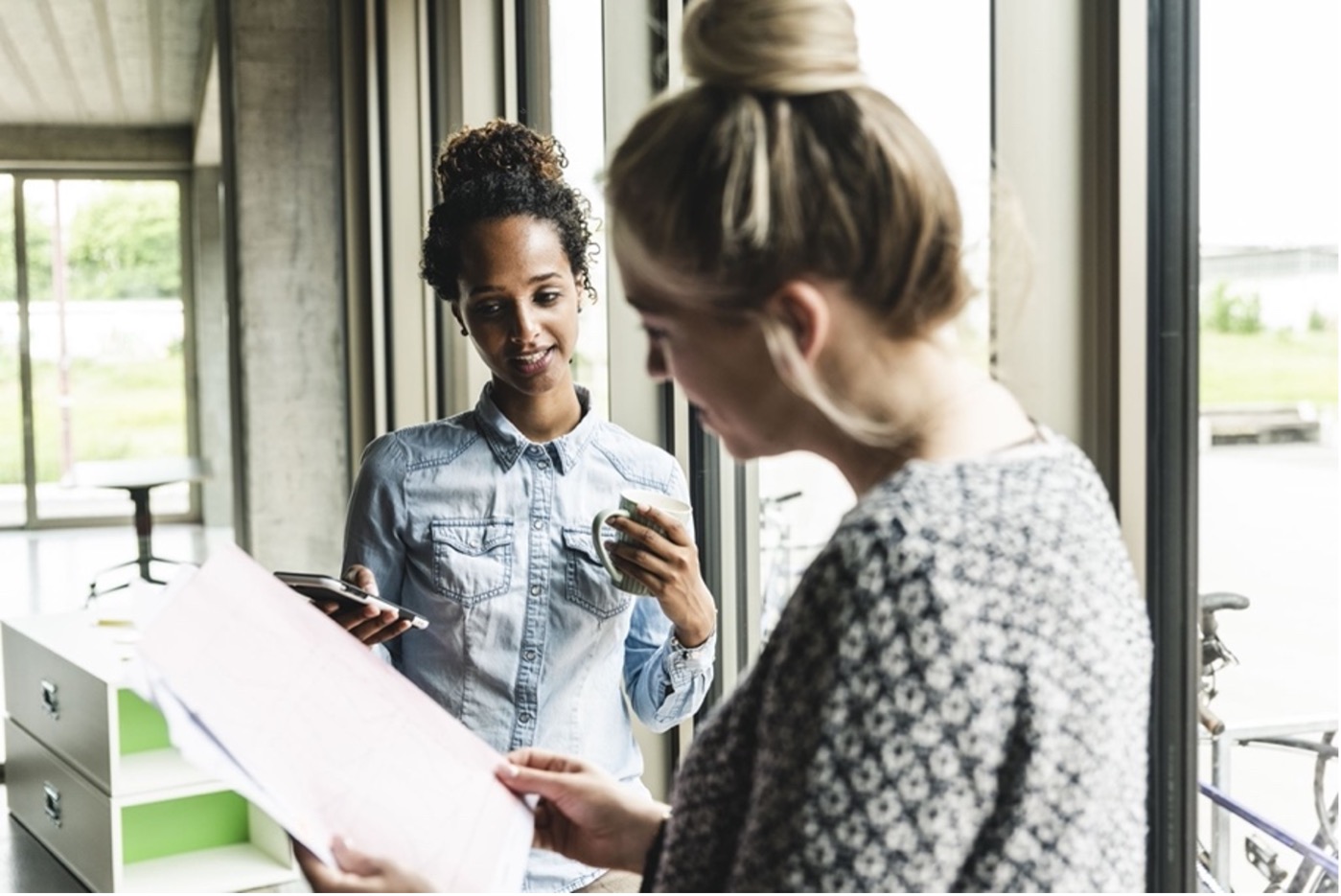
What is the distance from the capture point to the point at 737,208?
2.15 feet

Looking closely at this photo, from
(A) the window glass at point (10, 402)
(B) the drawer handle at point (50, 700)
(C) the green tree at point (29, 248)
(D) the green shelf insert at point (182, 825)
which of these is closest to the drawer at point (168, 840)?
(D) the green shelf insert at point (182, 825)

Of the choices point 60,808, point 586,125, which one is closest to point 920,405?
point 586,125

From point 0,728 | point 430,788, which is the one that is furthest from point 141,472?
point 430,788

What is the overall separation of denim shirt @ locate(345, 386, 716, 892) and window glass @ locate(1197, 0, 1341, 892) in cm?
54

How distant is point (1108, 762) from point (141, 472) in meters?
4.41

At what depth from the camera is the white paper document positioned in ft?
2.49

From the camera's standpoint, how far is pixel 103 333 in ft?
14.8

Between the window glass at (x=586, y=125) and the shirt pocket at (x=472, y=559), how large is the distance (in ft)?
2.39

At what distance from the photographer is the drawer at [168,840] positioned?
3.37 meters

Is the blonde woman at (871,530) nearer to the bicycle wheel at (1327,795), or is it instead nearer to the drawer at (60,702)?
the bicycle wheel at (1327,795)

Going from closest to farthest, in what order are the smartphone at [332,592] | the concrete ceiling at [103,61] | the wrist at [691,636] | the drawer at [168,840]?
1. the smartphone at [332,592]
2. the wrist at [691,636]
3. the drawer at [168,840]
4. the concrete ceiling at [103,61]

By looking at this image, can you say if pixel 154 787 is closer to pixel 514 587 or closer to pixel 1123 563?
pixel 514 587

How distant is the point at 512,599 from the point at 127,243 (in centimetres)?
359

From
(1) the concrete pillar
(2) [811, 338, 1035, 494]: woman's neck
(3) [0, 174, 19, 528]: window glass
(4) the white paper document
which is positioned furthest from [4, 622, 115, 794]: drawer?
(2) [811, 338, 1035, 494]: woman's neck
